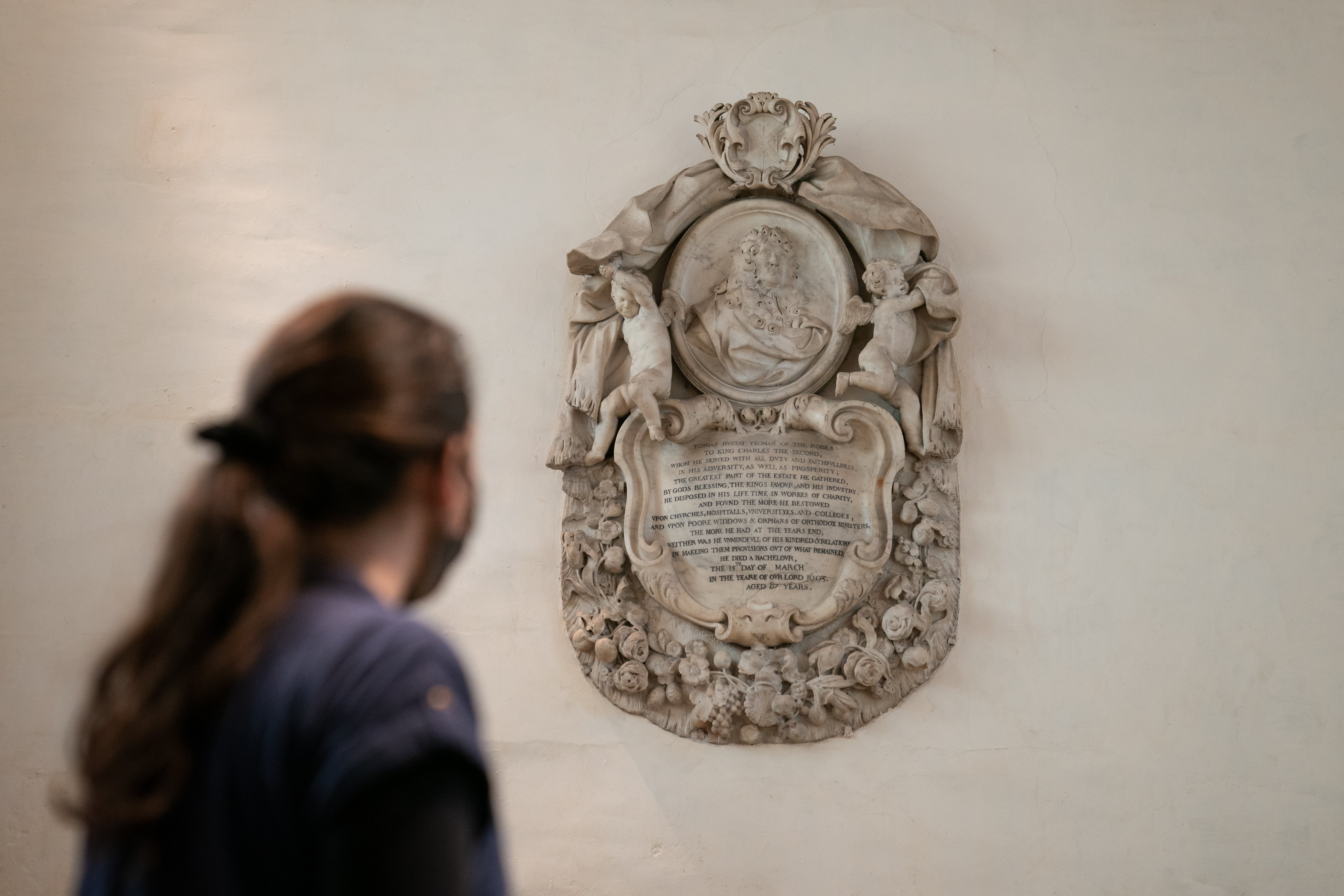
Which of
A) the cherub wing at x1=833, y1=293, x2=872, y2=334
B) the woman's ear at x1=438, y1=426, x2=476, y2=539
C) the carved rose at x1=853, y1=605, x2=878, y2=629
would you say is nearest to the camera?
the woman's ear at x1=438, y1=426, x2=476, y2=539

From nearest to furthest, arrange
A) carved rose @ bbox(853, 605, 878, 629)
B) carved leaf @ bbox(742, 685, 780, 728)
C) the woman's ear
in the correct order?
the woman's ear < carved leaf @ bbox(742, 685, 780, 728) < carved rose @ bbox(853, 605, 878, 629)

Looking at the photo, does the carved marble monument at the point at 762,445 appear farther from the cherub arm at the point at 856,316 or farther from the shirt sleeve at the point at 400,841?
the shirt sleeve at the point at 400,841

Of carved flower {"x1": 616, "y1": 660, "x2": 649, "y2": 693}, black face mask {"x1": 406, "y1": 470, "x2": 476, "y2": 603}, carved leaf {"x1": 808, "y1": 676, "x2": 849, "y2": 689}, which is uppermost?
black face mask {"x1": 406, "y1": 470, "x2": 476, "y2": 603}

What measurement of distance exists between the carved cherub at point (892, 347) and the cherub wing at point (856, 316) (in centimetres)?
2

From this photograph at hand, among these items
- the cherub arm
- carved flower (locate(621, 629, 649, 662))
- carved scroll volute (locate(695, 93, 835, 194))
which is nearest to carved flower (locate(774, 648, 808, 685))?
carved flower (locate(621, 629, 649, 662))

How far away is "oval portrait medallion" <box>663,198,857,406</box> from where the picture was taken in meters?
4.09

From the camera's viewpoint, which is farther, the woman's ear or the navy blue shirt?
the woman's ear

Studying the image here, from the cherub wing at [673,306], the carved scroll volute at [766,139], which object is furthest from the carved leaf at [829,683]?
the carved scroll volute at [766,139]

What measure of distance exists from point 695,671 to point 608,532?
51cm

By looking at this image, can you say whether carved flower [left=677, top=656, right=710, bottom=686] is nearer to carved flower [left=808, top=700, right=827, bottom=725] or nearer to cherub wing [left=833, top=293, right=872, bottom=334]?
carved flower [left=808, top=700, right=827, bottom=725]

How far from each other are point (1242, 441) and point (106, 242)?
151 inches

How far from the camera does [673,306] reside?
13.6ft

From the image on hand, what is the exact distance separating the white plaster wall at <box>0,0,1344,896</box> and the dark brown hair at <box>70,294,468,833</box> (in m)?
2.90

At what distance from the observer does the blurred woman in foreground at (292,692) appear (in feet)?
3.40
